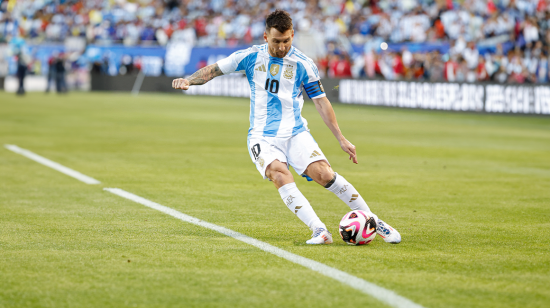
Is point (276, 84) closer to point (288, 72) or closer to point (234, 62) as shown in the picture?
point (288, 72)

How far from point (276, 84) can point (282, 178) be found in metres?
0.87

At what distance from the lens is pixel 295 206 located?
660 centimetres

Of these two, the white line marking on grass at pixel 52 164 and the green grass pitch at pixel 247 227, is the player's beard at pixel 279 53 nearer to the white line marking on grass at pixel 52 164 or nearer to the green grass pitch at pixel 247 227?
the green grass pitch at pixel 247 227

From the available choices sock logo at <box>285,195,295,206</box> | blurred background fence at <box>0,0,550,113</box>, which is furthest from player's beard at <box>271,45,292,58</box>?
blurred background fence at <box>0,0,550,113</box>

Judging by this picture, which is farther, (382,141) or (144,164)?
(382,141)

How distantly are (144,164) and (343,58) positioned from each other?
22.1m

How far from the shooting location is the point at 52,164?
1255 cm

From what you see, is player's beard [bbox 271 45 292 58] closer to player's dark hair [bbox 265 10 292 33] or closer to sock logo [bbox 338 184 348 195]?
player's dark hair [bbox 265 10 292 33]

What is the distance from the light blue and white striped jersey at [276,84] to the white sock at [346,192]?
60 cm

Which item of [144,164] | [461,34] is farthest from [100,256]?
[461,34]

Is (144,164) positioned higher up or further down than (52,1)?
further down

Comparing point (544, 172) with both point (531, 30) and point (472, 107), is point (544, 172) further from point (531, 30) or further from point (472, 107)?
point (531, 30)

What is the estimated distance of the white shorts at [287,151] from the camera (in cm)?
671

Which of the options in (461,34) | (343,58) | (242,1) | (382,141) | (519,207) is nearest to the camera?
(519,207)
